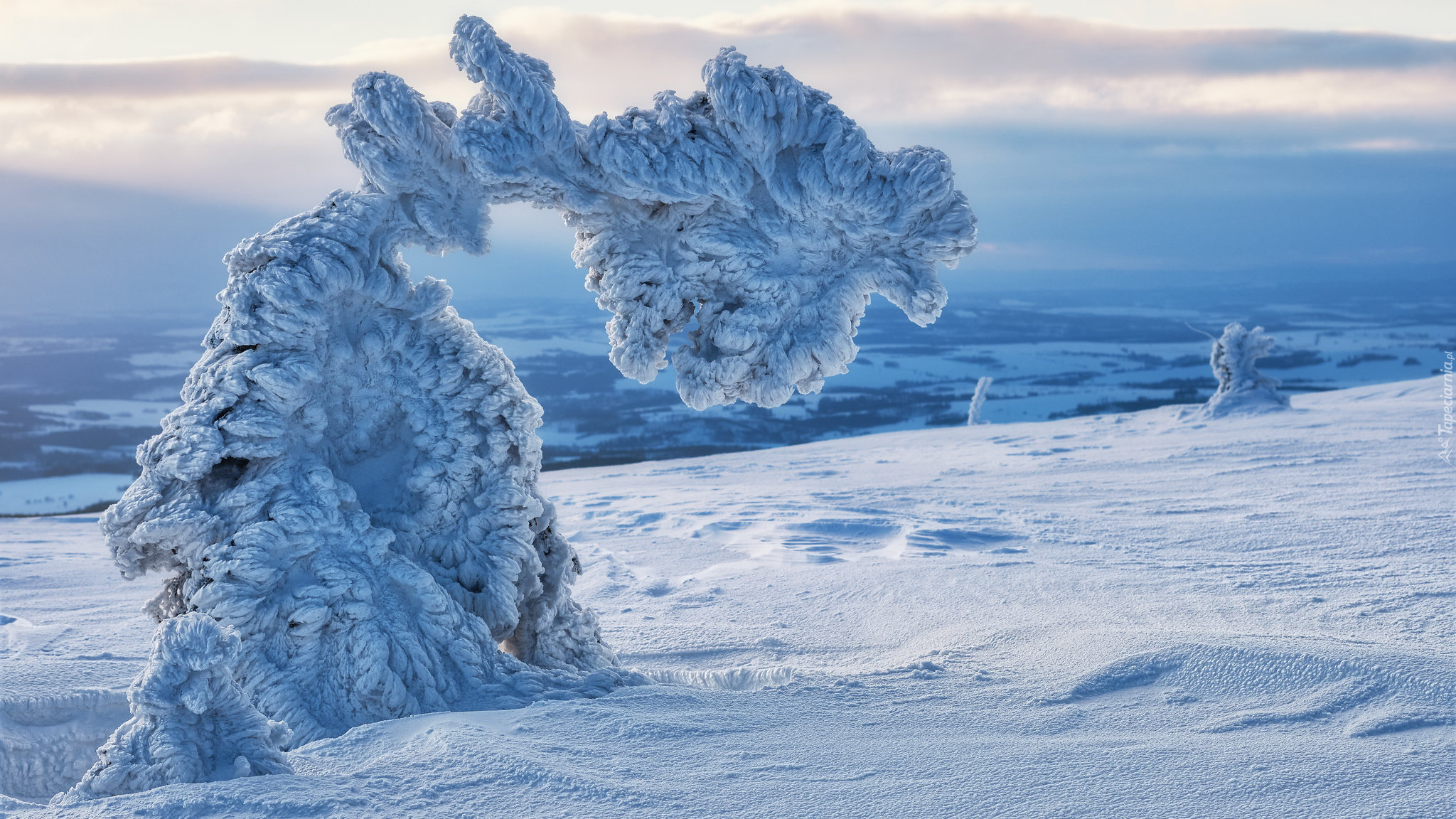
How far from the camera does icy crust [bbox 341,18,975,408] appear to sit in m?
3.93

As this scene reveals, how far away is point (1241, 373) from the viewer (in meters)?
14.2

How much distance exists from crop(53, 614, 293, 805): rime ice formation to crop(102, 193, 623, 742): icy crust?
0.76 meters

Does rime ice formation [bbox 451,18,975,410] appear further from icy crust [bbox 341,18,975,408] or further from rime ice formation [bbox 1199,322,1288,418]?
rime ice formation [bbox 1199,322,1288,418]

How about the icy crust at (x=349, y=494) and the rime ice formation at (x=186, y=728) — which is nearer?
the rime ice formation at (x=186, y=728)

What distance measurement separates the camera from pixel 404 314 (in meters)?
4.14

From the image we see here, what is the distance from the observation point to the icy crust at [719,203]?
12.9 ft

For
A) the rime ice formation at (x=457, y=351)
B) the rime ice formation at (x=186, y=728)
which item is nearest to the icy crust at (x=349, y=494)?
the rime ice formation at (x=457, y=351)

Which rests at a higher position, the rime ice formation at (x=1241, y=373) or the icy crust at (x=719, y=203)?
the icy crust at (x=719, y=203)

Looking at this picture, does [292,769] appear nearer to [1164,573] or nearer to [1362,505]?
[1164,573]

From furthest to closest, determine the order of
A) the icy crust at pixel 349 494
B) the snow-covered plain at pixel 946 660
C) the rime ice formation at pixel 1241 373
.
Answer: the rime ice formation at pixel 1241 373
the icy crust at pixel 349 494
the snow-covered plain at pixel 946 660

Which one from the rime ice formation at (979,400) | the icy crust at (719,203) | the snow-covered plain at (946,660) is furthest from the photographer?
the rime ice formation at (979,400)

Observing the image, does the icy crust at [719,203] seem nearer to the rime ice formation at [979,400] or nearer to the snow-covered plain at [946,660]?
the snow-covered plain at [946,660]

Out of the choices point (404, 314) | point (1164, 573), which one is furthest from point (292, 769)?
point (1164, 573)

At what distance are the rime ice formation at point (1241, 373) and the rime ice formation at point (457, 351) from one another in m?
11.3
